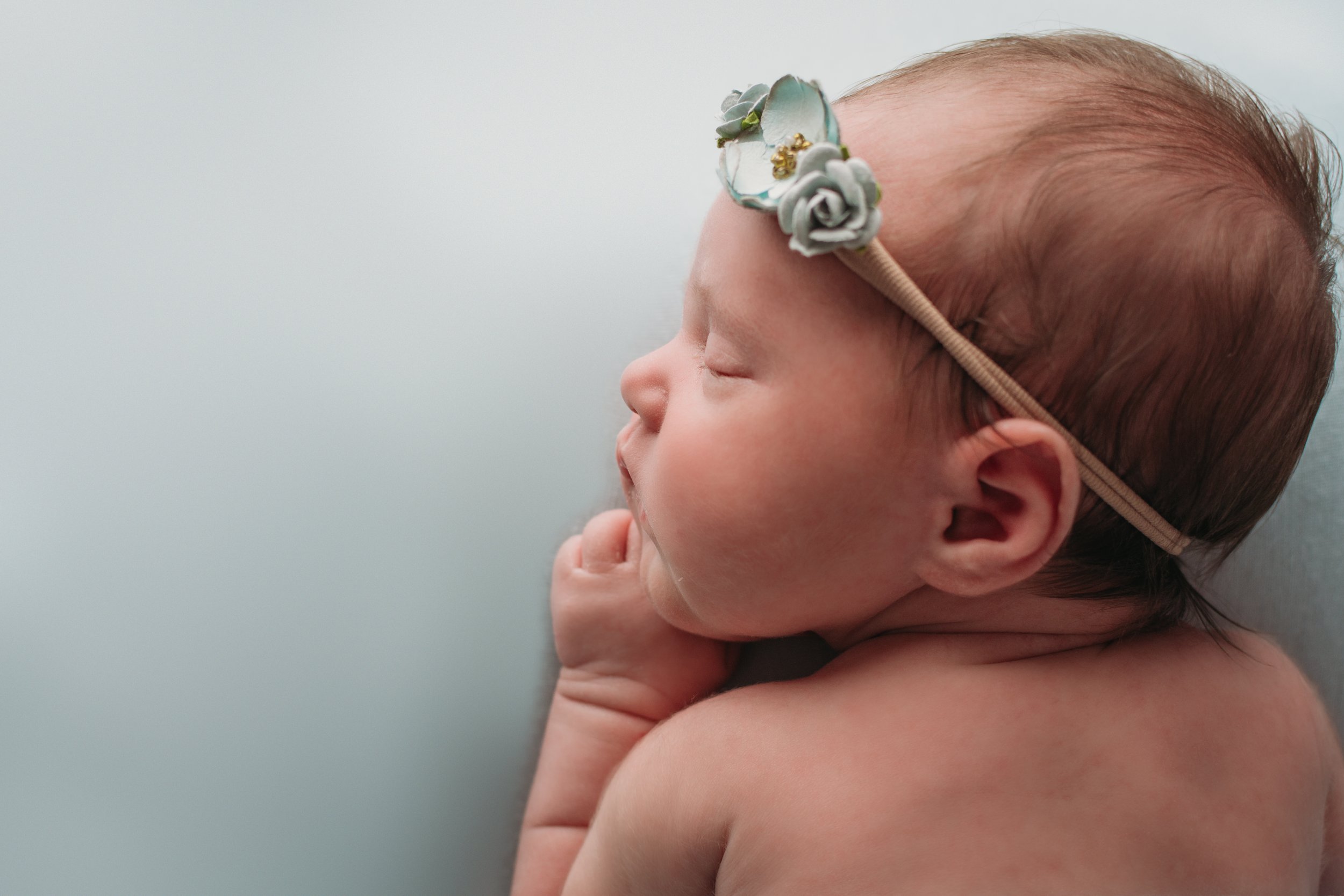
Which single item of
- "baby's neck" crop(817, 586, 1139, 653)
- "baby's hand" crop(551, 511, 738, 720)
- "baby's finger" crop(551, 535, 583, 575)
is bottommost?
"baby's hand" crop(551, 511, 738, 720)

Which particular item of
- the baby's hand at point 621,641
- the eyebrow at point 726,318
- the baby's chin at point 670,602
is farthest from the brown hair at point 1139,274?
the baby's hand at point 621,641

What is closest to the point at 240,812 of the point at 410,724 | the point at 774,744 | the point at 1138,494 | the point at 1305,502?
the point at 410,724

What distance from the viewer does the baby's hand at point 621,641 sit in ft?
3.15

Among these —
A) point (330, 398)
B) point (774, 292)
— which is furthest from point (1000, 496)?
point (330, 398)

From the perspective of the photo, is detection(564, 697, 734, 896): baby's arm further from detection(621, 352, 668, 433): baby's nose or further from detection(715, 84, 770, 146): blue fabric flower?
detection(715, 84, 770, 146): blue fabric flower

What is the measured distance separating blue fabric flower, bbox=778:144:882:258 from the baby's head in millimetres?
37

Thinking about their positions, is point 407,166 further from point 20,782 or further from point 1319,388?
point 1319,388

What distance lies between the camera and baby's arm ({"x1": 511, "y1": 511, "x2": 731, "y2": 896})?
3.14 feet

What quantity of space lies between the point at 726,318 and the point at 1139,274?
263 mm

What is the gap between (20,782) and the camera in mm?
907

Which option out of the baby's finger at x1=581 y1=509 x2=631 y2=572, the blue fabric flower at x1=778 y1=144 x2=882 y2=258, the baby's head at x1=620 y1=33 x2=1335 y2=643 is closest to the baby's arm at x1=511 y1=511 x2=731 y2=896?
the baby's finger at x1=581 y1=509 x2=631 y2=572

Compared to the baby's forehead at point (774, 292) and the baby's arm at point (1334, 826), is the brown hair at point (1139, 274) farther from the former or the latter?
the baby's arm at point (1334, 826)

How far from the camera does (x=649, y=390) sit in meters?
0.76

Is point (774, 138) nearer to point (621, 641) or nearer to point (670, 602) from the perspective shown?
point (670, 602)
